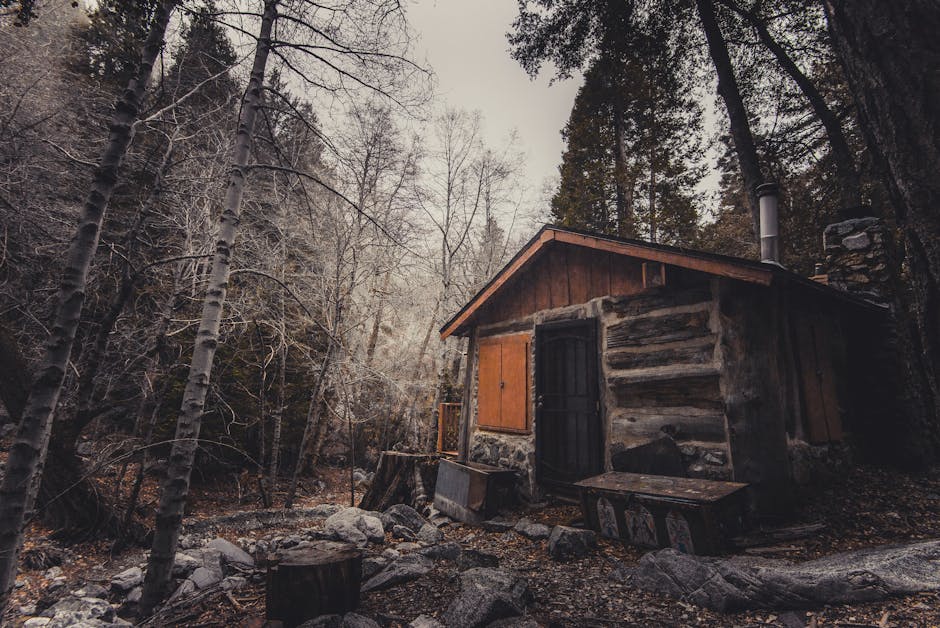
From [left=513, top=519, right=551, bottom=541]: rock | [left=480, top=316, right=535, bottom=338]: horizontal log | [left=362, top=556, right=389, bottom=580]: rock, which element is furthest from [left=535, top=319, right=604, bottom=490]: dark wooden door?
[left=362, top=556, right=389, bottom=580]: rock

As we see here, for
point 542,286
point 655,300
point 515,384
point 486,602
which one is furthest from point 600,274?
point 486,602

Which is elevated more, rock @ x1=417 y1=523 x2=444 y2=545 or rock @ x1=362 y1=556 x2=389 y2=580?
rock @ x1=362 y1=556 x2=389 y2=580

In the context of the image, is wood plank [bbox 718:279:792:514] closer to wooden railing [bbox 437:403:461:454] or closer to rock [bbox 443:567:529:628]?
rock [bbox 443:567:529:628]

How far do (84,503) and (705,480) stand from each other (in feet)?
26.0

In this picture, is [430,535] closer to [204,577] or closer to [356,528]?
[356,528]

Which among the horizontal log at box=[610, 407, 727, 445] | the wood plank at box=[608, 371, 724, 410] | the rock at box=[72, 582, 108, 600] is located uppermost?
the wood plank at box=[608, 371, 724, 410]

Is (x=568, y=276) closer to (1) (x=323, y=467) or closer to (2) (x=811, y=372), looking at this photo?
(2) (x=811, y=372)

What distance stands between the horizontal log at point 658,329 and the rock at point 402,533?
3.79 m

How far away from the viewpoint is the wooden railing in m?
11.1

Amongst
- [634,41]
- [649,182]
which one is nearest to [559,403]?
[634,41]

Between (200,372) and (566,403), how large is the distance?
4964 mm

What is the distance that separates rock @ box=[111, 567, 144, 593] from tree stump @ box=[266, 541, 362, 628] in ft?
7.70

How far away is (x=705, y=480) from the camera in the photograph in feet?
15.2

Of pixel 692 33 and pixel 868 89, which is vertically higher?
pixel 692 33
